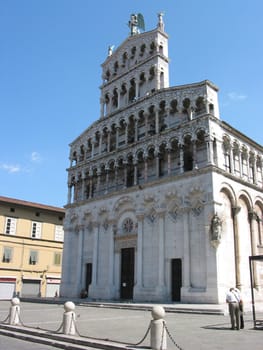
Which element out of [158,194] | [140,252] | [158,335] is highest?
[158,194]

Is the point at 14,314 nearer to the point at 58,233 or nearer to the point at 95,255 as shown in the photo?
the point at 95,255

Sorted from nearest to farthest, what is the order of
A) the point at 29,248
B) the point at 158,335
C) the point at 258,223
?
the point at 158,335 < the point at 258,223 < the point at 29,248

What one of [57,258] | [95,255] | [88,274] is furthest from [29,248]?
[95,255]

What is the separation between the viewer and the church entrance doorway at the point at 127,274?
28.5 metres

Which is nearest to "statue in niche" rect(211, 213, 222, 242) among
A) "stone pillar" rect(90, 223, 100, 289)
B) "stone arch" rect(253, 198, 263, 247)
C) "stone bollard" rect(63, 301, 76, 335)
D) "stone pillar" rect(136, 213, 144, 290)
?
"stone arch" rect(253, 198, 263, 247)

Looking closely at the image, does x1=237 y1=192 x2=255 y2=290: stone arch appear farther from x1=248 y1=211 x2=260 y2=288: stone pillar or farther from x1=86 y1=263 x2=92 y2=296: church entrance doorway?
x1=86 y1=263 x2=92 y2=296: church entrance doorway

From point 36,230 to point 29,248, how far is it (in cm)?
230

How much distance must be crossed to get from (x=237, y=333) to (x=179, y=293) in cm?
1327

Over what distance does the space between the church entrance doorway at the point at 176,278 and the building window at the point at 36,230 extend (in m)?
22.7

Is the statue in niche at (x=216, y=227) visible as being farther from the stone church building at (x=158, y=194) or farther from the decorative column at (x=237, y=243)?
the decorative column at (x=237, y=243)

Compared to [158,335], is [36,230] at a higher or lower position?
higher

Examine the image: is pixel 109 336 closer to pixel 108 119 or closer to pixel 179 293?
pixel 179 293

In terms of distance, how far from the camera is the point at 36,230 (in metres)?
43.4

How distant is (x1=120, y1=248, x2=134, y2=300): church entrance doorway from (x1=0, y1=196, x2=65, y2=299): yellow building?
1515cm
